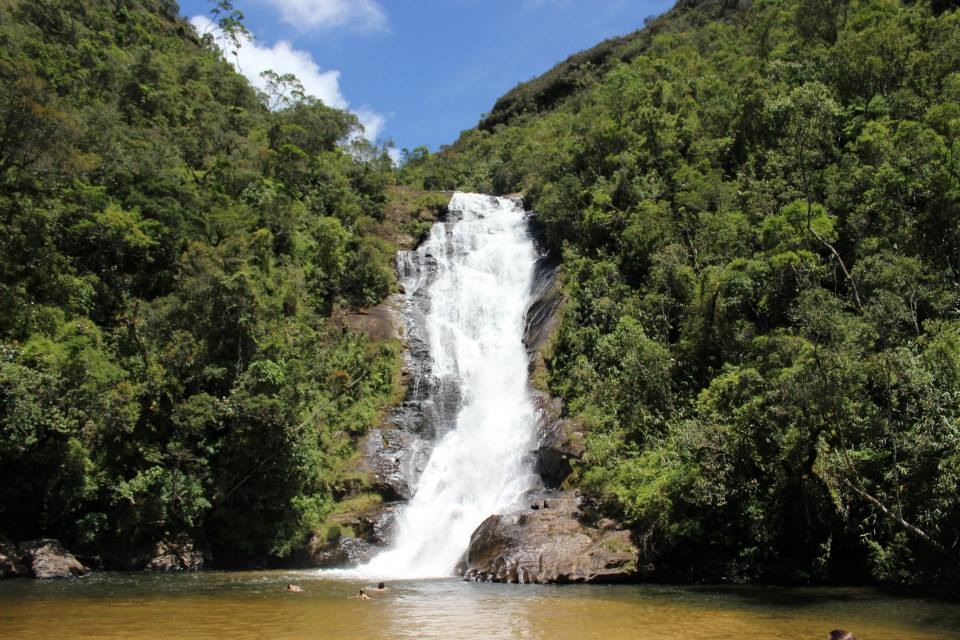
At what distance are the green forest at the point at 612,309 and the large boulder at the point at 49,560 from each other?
1083 mm

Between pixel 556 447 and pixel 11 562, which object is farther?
pixel 556 447

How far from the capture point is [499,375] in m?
32.6

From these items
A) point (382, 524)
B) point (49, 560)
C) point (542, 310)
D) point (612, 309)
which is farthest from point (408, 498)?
Answer: point (542, 310)

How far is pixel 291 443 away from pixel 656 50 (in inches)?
1964

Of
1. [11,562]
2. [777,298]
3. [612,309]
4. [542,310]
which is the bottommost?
[11,562]

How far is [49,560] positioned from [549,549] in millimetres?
14790

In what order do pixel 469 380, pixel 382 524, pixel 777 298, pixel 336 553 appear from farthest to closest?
pixel 469 380, pixel 382 524, pixel 777 298, pixel 336 553

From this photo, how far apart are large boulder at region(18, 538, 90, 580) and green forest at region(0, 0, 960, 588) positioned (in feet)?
3.55

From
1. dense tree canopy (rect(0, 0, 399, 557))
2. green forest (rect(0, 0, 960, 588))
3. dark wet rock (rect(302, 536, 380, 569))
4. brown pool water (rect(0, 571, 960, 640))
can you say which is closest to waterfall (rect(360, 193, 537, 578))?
dark wet rock (rect(302, 536, 380, 569))

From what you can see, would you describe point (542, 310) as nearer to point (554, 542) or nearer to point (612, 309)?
point (612, 309)

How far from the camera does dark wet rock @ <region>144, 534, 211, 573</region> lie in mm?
21469

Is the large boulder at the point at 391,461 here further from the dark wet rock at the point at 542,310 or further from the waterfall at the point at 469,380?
the dark wet rock at the point at 542,310

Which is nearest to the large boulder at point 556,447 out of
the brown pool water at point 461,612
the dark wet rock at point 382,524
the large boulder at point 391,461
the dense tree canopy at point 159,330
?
the large boulder at point 391,461

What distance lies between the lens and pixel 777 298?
23.7 meters
